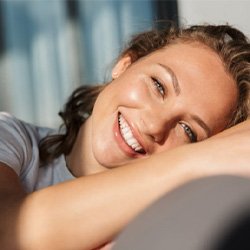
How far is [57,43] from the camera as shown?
2.07 meters

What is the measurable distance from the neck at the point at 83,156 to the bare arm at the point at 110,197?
0.38 meters

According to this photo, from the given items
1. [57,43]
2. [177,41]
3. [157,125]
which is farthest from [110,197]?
[57,43]

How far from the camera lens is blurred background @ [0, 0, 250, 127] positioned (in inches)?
80.4

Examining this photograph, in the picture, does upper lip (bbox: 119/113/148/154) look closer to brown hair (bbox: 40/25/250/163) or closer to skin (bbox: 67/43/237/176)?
skin (bbox: 67/43/237/176)

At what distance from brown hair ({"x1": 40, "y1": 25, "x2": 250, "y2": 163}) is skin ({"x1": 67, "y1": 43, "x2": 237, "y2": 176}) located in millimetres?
36

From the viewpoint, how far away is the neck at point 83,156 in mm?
1250

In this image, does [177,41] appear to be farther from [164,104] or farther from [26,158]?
[26,158]

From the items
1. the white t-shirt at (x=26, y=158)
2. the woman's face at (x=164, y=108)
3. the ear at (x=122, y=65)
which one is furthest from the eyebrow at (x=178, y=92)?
the white t-shirt at (x=26, y=158)

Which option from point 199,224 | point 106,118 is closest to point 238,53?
point 106,118

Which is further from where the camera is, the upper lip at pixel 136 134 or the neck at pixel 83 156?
the neck at pixel 83 156

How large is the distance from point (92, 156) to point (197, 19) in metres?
0.94

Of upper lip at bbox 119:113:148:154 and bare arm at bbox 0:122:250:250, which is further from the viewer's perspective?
upper lip at bbox 119:113:148:154

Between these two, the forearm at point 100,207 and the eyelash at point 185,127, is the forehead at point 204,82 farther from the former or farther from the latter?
the forearm at point 100,207

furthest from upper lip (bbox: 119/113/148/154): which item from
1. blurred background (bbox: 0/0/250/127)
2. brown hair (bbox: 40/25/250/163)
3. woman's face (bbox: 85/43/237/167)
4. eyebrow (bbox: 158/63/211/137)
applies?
blurred background (bbox: 0/0/250/127)
